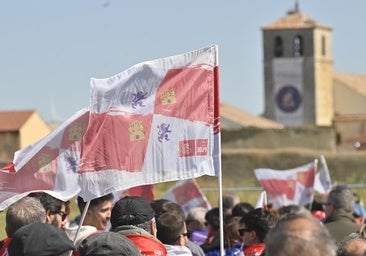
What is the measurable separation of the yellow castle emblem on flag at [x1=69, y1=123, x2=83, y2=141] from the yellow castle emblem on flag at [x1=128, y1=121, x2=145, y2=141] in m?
0.67

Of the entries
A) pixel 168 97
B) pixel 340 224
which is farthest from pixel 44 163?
pixel 340 224

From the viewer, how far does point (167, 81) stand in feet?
29.9

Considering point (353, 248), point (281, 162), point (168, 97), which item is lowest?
point (281, 162)

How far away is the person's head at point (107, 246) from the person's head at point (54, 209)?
2046mm

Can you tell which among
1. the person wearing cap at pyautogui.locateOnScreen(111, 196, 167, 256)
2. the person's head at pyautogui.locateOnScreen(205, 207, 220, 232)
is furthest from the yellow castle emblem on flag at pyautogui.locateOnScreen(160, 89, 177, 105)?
the person's head at pyautogui.locateOnScreen(205, 207, 220, 232)

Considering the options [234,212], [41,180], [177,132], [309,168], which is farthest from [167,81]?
[309,168]

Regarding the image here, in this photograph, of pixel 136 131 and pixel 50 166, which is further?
pixel 50 166

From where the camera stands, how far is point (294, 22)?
456ft

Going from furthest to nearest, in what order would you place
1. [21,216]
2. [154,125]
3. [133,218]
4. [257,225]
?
[257,225]
[154,125]
[133,218]
[21,216]

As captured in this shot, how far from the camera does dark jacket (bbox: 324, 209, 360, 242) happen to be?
11.5m

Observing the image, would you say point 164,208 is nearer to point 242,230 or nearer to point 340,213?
point 242,230

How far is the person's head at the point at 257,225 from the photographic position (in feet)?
31.1

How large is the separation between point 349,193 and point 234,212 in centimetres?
105

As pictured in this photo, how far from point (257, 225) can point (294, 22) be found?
428 feet
